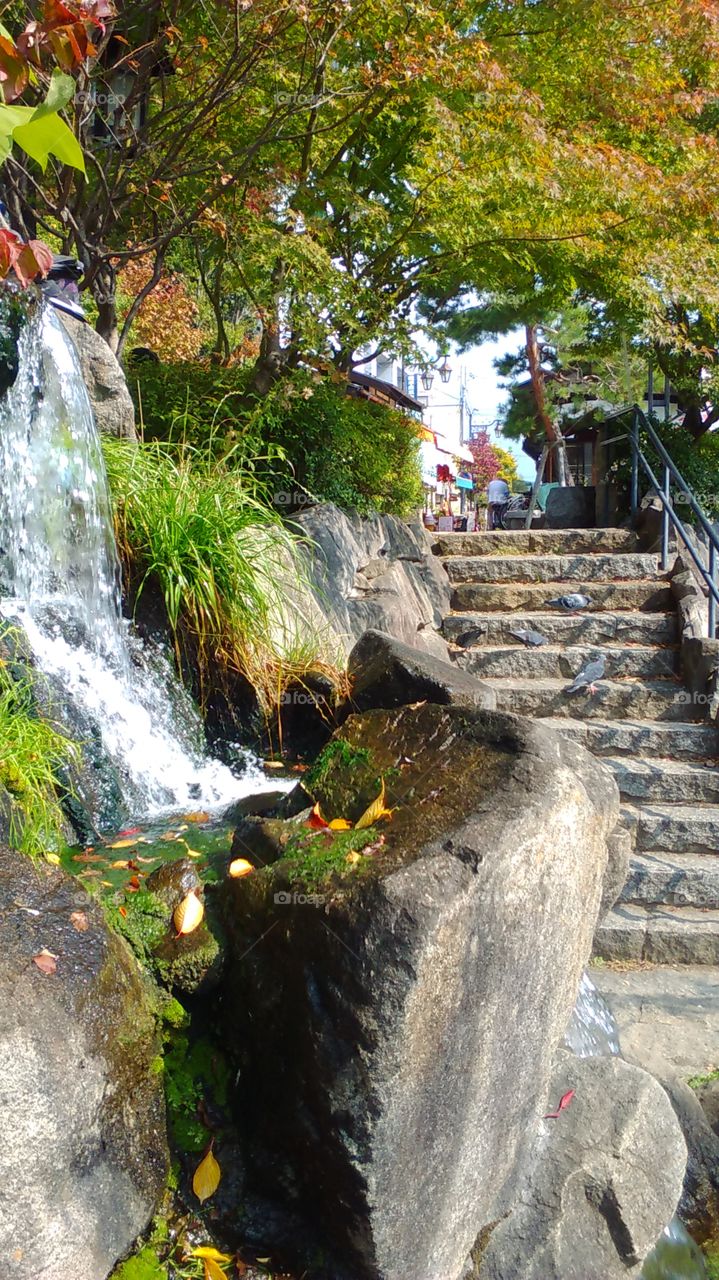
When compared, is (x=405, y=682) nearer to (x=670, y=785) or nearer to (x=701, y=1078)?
(x=701, y=1078)

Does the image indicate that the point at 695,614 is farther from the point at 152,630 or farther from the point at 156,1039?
the point at 156,1039

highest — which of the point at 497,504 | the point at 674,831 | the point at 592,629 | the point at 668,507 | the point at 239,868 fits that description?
the point at 497,504

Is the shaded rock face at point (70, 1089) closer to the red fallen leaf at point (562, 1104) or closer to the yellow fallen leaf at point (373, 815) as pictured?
the yellow fallen leaf at point (373, 815)

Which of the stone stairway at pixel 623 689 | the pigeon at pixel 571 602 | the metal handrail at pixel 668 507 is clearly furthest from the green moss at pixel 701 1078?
the pigeon at pixel 571 602

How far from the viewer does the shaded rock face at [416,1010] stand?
6.28 feet

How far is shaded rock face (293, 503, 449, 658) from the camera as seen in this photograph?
611cm

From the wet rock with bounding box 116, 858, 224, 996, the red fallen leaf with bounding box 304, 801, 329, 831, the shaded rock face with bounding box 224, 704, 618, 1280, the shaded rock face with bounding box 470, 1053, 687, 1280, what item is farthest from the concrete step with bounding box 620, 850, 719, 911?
the wet rock with bounding box 116, 858, 224, 996

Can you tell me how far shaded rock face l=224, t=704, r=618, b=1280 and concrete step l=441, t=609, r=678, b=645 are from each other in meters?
4.83

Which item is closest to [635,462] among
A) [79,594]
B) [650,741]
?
[650,741]

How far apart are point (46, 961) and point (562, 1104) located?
1629 mm

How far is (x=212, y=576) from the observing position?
4746 mm

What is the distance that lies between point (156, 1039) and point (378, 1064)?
1.93ft

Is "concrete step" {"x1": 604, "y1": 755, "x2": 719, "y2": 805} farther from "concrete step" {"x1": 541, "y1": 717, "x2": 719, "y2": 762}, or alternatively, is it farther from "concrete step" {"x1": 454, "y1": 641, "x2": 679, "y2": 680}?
"concrete step" {"x1": 454, "y1": 641, "x2": 679, "y2": 680}

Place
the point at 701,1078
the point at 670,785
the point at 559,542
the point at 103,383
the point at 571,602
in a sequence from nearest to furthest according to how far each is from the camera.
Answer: the point at 701,1078 → the point at 670,785 → the point at 103,383 → the point at 571,602 → the point at 559,542
